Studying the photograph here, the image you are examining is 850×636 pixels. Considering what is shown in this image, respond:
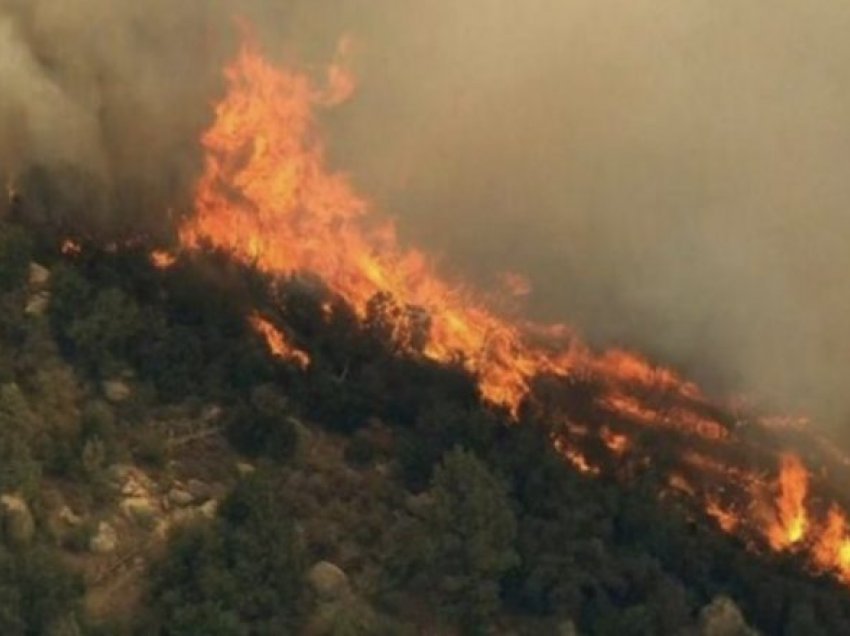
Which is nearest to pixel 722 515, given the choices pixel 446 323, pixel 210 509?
pixel 446 323

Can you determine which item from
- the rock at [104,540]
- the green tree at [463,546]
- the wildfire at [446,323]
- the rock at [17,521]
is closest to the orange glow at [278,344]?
the wildfire at [446,323]

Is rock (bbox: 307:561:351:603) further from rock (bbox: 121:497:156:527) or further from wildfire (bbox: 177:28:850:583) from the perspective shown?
wildfire (bbox: 177:28:850:583)

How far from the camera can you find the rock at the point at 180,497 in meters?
57.0

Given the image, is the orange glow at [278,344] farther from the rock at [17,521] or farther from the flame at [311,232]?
the rock at [17,521]

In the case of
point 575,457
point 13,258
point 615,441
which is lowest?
point 13,258

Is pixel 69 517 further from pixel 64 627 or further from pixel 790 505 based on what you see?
pixel 790 505

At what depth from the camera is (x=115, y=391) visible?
2345 inches

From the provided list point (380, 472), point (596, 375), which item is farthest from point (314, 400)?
point (596, 375)

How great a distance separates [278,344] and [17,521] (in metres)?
15.0

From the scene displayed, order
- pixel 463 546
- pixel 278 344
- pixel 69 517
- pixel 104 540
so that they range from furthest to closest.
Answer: pixel 278 344, pixel 463 546, pixel 104 540, pixel 69 517

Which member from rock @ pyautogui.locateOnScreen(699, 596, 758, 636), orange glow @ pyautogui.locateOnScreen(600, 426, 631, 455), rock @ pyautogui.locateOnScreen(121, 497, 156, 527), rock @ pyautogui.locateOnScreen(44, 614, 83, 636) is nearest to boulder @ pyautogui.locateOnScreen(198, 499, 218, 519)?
rock @ pyautogui.locateOnScreen(121, 497, 156, 527)

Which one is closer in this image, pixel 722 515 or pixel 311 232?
pixel 722 515

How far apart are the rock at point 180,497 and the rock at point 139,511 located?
0.80m

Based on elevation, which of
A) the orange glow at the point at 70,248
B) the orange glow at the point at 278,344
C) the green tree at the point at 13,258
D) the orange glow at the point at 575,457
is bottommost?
the green tree at the point at 13,258
